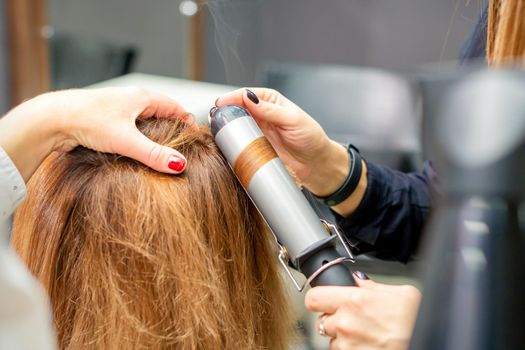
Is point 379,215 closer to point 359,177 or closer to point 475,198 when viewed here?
point 359,177

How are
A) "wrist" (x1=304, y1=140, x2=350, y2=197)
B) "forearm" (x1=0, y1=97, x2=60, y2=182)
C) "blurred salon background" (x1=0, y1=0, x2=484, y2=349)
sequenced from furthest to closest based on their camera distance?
"blurred salon background" (x1=0, y1=0, x2=484, y2=349)
"wrist" (x1=304, y1=140, x2=350, y2=197)
"forearm" (x1=0, y1=97, x2=60, y2=182)

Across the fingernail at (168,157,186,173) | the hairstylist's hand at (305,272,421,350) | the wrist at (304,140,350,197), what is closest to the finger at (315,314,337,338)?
the hairstylist's hand at (305,272,421,350)

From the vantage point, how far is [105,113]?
2.21 feet

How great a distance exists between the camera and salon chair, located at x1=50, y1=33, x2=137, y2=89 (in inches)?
104

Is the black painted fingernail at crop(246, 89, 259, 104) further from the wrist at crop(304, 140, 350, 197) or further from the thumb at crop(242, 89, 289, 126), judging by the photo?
the wrist at crop(304, 140, 350, 197)

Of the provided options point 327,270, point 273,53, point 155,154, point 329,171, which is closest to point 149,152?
point 155,154

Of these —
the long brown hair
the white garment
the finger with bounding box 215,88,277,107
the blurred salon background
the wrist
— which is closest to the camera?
the white garment

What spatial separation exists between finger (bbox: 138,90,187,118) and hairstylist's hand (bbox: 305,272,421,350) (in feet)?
1.05

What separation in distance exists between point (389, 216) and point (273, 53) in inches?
47.1

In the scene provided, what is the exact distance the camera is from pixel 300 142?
0.84 meters

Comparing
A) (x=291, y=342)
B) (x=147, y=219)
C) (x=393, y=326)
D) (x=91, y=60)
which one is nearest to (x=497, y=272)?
(x=393, y=326)

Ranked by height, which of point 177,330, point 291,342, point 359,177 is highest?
point 359,177

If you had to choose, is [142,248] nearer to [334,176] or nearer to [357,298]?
[357,298]

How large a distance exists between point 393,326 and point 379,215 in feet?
1.55
